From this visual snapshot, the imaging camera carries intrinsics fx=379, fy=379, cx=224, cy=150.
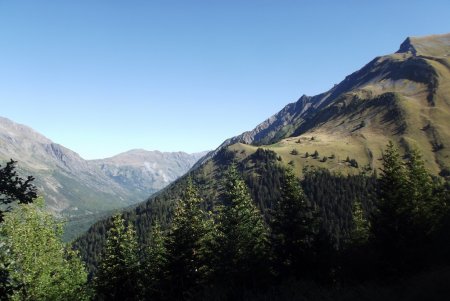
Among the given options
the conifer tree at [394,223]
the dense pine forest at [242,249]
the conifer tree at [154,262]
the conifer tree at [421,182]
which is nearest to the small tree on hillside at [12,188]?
the dense pine forest at [242,249]

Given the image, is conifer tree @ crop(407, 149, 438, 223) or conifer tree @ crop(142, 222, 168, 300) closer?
conifer tree @ crop(142, 222, 168, 300)

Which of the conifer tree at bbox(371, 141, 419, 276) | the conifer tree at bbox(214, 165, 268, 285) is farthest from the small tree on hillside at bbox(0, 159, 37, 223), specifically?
the conifer tree at bbox(371, 141, 419, 276)

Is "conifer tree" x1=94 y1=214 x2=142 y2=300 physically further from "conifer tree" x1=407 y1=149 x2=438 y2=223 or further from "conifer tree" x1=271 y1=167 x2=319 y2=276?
"conifer tree" x1=407 y1=149 x2=438 y2=223

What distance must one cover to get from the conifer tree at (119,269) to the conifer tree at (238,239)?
9.32 m

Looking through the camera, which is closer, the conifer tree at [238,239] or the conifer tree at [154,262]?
the conifer tree at [238,239]

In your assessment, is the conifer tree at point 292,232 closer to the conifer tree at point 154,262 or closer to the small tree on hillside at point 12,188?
the conifer tree at point 154,262

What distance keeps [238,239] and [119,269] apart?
1304cm

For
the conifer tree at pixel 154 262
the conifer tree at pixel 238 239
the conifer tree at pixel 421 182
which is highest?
the conifer tree at pixel 421 182

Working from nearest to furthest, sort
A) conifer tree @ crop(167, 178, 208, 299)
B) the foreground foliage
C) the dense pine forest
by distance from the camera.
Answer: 1. the foreground foliage
2. the dense pine forest
3. conifer tree @ crop(167, 178, 208, 299)

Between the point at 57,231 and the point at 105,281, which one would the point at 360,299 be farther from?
the point at 105,281

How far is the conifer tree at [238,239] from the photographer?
34.2m

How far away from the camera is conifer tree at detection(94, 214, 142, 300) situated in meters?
39.6

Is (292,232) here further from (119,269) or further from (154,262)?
(154,262)

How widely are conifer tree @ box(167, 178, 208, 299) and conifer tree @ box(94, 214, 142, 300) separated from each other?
4.71 metres
